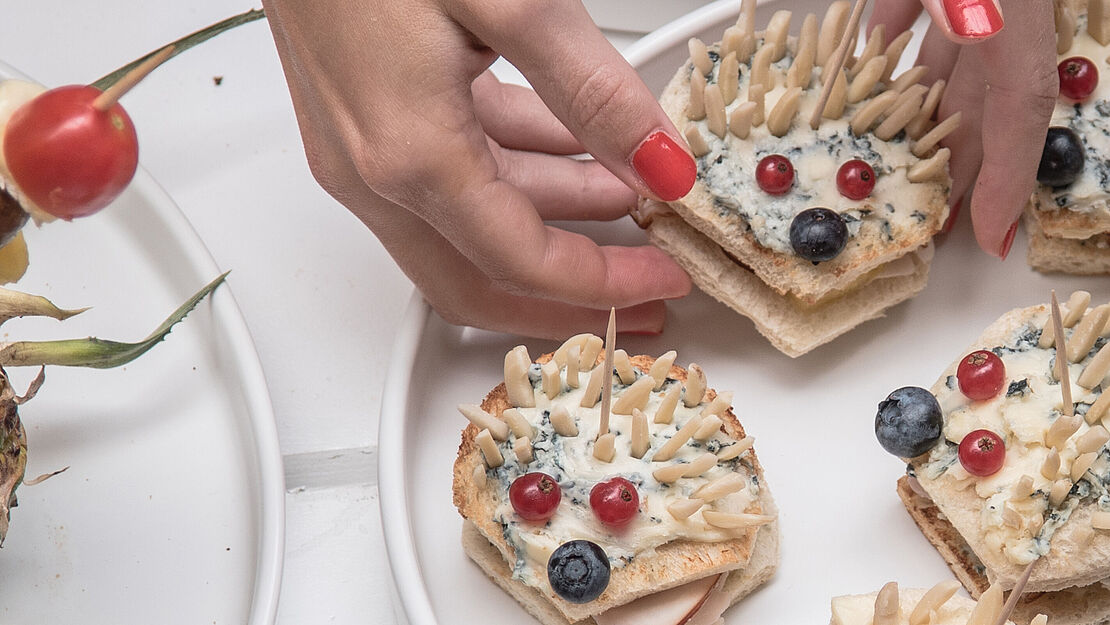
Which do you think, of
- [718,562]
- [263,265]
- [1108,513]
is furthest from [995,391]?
[263,265]

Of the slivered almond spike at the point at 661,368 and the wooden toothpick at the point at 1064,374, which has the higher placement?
the wooden toothpick at the point at 1064,374

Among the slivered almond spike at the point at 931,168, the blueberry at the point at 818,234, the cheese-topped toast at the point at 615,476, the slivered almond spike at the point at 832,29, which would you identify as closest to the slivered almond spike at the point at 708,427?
the cheese-topped toast at the point at 615,476

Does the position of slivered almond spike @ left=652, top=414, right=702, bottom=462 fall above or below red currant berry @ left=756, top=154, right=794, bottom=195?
below

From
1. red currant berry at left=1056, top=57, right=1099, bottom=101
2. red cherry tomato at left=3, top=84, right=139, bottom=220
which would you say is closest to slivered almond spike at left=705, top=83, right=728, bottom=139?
red currant berry at left=1056, top=57, right=1099, bottom=101

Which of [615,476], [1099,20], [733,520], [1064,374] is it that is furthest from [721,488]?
[1099,20]

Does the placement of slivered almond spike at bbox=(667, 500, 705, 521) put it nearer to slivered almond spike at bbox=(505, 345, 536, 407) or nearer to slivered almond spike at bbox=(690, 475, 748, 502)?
slivered almond spike at bbox=(690, 475, 748, 502)

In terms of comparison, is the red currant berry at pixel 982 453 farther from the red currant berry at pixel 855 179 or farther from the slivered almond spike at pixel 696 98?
the slivered almond spike at pixel 696 98

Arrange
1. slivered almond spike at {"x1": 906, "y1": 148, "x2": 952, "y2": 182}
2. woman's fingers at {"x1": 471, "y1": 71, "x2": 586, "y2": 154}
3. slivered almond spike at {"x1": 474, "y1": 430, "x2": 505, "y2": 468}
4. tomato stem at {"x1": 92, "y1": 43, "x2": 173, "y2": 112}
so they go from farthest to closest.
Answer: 1. woman's fingers at {"x1": 471, "y1": 71, "x2": 586, "y2": 154}
2. slivered almond spike at {"x1": 906, "y1": 148, "x2": 952, "y2": 182}
3. slivered almond spike at {"x1": 474, "y1": 430, "x2": 505, "y2": 468}
4. tomato stem at {"x1": 92, "y1": 43, "x2": 173, "y2": 112}

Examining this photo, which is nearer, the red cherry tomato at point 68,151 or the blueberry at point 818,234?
the red cherry tomato at point 68,151
